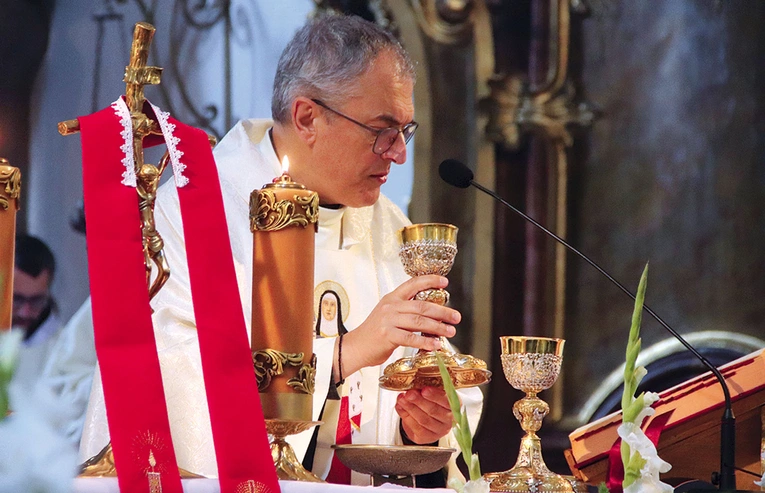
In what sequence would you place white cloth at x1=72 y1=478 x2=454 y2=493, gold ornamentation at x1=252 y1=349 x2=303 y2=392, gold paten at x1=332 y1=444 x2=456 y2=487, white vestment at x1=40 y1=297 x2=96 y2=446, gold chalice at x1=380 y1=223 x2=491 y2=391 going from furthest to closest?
white vestment at x1=40 y1=297 x2=96 y2=446, gold chalice at x1=380 y1=223 x2=491 y2=391, gold paten at x1=332 y1=444 x2=456 y2=487, gold ornamentation at x1=252 y1=349 x2=303 y2=392, white cloth at x1=72 y1=478 x2=454 y2=493

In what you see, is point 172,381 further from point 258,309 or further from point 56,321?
point 56,321

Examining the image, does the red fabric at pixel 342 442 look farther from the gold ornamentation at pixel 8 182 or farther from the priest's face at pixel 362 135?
the gold ornamentation at pixel 8 182

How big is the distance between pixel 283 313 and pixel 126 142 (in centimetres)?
40

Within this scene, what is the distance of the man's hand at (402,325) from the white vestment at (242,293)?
0.43 feet

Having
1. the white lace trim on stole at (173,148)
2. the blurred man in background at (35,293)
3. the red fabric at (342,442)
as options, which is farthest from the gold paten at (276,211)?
the blurred man in background at (35,293)

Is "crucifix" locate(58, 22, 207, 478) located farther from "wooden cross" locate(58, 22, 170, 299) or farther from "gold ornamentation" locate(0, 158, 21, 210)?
"gold ornamentation" locate(0, 158, 21, 210)

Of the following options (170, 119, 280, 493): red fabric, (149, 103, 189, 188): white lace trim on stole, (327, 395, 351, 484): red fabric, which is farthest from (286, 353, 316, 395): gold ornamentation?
(327, 395, 351, 484): red fabric

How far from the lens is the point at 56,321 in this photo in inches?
187

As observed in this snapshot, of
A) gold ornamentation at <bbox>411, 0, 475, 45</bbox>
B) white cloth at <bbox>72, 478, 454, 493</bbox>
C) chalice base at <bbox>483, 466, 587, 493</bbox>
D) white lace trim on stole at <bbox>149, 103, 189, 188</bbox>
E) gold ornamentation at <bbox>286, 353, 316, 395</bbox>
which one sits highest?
gold ornamentation at <bbox>411, 0, 475, 45</bbox>

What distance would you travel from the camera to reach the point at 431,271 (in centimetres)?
243

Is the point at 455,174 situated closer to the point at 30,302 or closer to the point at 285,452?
the point at 285,452

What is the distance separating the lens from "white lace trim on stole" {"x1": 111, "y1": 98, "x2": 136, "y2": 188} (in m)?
1.77

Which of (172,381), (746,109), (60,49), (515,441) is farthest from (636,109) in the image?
(172,381)

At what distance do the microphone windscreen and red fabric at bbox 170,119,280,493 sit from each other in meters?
1.04
